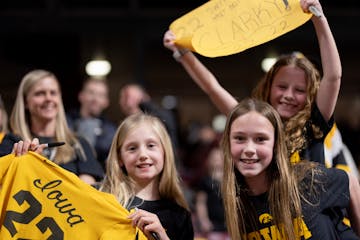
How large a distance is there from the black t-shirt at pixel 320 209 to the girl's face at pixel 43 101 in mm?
1569

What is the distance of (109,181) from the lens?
332 cm

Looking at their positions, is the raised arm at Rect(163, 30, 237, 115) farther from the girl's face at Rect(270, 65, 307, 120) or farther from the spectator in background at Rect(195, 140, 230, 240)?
the spectator in background at Rect(195, 140, 230, 240)

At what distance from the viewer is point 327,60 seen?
3.04 metres

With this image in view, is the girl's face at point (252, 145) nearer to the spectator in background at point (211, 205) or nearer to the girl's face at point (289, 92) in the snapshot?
the girl's face at point (289, 92)

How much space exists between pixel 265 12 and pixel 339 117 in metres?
7.77

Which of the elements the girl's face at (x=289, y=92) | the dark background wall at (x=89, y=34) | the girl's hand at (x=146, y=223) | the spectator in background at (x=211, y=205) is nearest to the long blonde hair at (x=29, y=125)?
the girl's hand at (x=146, y=223)

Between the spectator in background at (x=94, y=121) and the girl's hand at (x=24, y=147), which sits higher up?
the spectator in background at (x=94, y=121)

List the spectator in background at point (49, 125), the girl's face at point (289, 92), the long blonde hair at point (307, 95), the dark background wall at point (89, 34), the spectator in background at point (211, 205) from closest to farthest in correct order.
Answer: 1. the long blonde hair at point (307, 95)
2. the girl's face at point (289, 92)
3. the spectator in background at point (49, 125)
4. the spectator in background at point (211, 205)
5. the dark background wall at point (89, 34)

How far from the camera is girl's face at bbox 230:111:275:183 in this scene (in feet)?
9.51

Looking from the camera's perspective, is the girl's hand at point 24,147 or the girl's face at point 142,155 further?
the girl's face at point 142,155

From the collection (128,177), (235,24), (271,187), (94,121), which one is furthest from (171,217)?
(94,121)

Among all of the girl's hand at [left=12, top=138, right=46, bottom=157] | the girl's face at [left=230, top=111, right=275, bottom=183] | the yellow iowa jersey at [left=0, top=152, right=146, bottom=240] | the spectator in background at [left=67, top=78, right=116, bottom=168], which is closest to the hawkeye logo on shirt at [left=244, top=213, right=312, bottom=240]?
the girl's face at [left=230, top=111, right=275, bottom=183]

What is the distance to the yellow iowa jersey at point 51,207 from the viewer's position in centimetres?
287

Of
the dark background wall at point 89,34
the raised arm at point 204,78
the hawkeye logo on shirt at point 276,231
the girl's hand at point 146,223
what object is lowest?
the hawkeye logo on shirt at point 276,231
